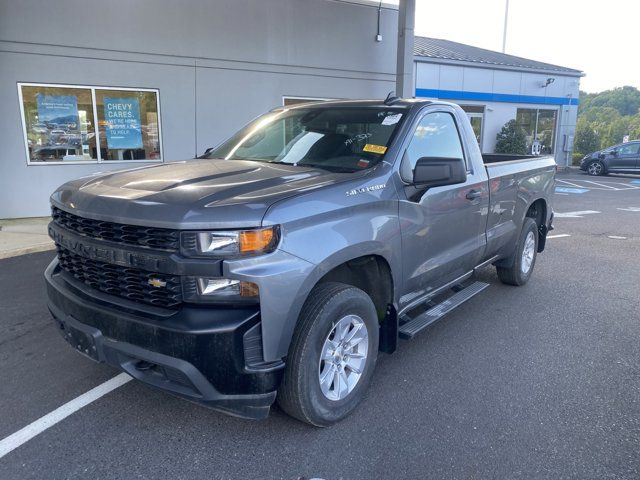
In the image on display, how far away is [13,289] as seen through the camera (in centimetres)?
566

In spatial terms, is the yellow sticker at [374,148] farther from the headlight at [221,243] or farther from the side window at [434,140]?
the headlight at [221,243]

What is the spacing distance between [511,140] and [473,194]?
18321mm

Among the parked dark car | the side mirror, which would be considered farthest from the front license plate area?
the parked dark car

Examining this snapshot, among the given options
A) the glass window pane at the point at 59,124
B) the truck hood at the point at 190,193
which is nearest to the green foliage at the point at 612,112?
the glass window pane at the point at 59,124

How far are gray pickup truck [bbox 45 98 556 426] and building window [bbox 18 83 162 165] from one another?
7.36 meters

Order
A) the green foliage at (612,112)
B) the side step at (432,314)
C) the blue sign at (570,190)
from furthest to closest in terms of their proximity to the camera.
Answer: the green foliage at (612,112) → the blue sign at (570,190) → the side step at (432,314)

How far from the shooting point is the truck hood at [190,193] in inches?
101

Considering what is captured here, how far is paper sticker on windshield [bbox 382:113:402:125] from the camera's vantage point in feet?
12.5

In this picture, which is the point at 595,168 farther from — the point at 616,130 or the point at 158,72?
the point at 616,130

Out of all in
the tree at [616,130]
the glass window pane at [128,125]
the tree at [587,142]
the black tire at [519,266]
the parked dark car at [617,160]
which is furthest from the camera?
the tree at [616,130]

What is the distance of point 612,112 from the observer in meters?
73.8

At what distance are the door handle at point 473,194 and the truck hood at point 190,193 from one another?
4.87ft

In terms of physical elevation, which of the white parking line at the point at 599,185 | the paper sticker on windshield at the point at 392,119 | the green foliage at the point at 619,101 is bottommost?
the white parking line at the point at 599,185

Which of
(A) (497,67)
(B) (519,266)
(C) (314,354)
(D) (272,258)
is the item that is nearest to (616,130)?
(A) (497,67)
